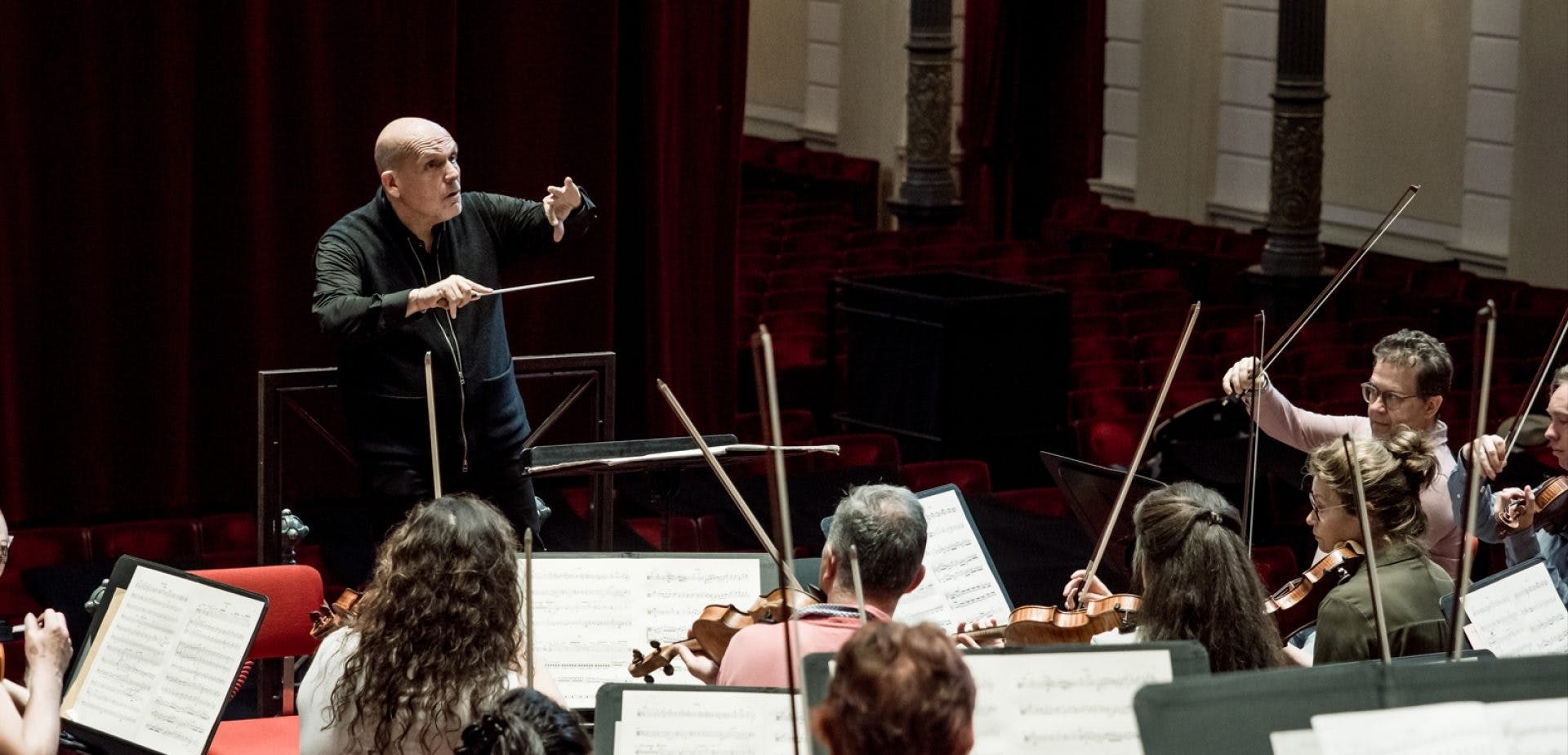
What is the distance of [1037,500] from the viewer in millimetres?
6059

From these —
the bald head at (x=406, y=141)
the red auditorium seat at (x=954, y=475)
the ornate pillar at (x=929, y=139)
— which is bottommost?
the red auditorium seat at (x=954, y=475)

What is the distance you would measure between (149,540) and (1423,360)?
3.59 meters

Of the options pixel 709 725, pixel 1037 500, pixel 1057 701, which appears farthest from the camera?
pixel 1037 500

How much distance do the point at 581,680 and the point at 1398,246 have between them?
30.1 feet

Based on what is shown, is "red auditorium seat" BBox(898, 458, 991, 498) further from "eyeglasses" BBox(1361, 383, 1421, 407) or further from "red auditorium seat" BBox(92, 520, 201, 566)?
"eyeglasses" BBox(1361, 383, 1421, 407)

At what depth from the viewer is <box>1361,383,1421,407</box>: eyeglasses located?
3.62m

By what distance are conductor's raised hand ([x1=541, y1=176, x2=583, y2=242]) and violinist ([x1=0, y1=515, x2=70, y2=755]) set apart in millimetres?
1338

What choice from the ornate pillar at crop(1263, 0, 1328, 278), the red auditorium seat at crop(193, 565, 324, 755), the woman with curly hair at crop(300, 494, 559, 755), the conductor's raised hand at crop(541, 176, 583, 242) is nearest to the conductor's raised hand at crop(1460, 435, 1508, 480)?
the woman with curly hair at crop(300, 494, 559, 755)

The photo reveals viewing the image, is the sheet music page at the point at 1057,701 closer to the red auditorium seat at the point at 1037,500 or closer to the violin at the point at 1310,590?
the violin at the point at 1310,590

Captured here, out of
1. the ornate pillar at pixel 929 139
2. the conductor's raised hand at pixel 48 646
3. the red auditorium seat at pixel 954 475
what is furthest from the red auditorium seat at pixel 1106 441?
the ornate pillar at pixel 929 139

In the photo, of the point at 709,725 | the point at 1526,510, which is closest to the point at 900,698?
the point at 709,725

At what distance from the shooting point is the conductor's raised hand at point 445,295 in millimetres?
3477

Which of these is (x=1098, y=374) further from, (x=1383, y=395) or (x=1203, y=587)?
(x=1203, y=587)

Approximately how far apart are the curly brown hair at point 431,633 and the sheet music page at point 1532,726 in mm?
1304
